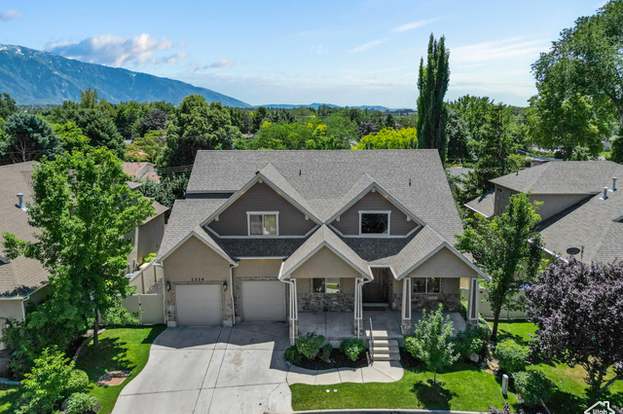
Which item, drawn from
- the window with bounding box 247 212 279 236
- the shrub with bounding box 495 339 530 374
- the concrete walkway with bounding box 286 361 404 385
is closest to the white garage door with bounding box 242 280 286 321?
the window with bounding box 247 212 279 236

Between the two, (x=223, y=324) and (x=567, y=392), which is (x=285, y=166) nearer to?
(x=223, y=324)

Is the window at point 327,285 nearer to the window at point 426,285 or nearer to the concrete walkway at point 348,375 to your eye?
the window at point 426,285

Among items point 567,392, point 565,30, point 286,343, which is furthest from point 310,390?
point 565,30

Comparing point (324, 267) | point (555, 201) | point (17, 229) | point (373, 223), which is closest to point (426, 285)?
point (373, 223)

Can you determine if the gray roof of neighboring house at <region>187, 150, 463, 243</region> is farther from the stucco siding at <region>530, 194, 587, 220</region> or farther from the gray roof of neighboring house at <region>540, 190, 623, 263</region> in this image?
the stucco siding at <region>530, 194, 587, 220</region>

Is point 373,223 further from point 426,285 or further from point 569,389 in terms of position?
point 569,389

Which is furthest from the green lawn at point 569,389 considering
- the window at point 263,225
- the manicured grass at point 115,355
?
the manicured grass at point 115,355
